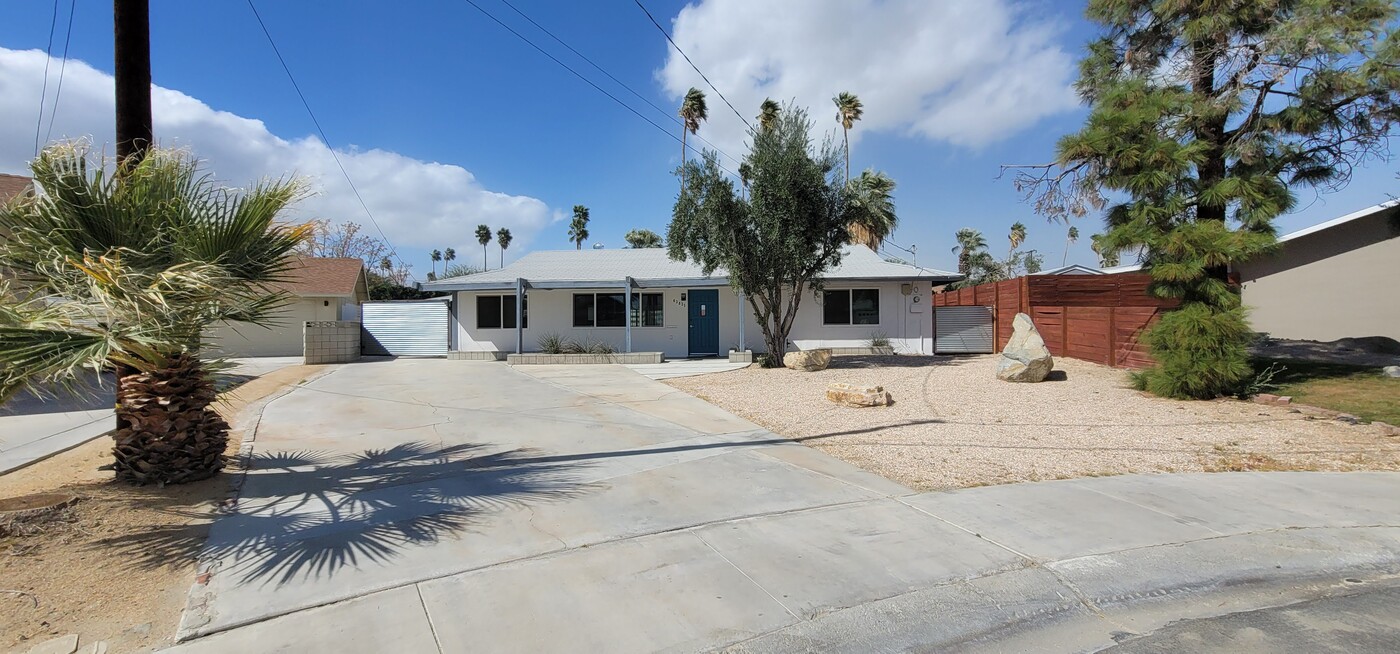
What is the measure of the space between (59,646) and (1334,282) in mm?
25319


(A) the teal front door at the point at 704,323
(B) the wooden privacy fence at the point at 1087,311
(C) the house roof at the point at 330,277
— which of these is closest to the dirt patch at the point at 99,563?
(A) the teal front door at the point at 704,323

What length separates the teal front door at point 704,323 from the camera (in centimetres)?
1991

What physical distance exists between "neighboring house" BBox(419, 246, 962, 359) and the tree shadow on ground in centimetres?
1223

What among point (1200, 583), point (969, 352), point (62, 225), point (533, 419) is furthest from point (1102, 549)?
point (969, 352)

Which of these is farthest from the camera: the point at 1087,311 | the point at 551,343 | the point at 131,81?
the point at 551,343

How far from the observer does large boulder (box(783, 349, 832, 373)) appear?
1543cm

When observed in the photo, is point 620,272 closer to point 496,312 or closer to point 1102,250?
point 496,312

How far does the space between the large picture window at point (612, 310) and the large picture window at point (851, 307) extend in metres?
5.34

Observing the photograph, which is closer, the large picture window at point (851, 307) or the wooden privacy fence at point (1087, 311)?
the wooden privacy fence at point (1087, 311)

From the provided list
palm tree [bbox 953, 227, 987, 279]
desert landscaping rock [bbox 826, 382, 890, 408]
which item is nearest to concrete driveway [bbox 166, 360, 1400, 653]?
desert landscaping rock [bbox 826, 382, 890, 408]

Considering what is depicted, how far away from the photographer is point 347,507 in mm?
5094

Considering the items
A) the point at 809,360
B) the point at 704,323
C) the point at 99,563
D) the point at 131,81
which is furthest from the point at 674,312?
the point at 99,563

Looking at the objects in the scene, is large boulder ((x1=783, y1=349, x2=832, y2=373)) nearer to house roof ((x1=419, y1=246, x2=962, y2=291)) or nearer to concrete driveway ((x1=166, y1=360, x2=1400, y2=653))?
house roof ((x1=419, y1=246, x2=962, y2=291))

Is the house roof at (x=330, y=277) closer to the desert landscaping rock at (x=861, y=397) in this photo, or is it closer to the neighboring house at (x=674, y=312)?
the neighboring house at (x=674, y=312)
